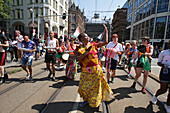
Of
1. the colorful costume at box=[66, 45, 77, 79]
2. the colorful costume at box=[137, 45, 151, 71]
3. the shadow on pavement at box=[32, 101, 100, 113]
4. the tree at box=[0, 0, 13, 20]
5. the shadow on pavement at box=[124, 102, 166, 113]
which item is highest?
the tree at box=[0, 0, 13, 20]

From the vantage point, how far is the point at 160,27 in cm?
2541

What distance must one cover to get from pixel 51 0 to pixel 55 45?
28.2m

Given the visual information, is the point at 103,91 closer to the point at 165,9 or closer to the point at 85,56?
the point at 85,56

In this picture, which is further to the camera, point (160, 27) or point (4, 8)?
point (160, 27)

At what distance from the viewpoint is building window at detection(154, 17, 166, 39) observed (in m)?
25.0

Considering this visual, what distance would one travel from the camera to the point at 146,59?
3.80 metres

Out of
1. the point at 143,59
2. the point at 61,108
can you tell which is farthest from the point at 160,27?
the point at 61,108

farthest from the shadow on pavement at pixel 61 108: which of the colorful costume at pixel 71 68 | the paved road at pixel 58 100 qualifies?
the colorful costume at pixel 71 68

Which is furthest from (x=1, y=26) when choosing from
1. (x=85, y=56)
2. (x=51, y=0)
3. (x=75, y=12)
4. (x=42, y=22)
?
(x=85, y=56)

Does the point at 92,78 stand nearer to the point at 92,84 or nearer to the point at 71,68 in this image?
the point at 92,84

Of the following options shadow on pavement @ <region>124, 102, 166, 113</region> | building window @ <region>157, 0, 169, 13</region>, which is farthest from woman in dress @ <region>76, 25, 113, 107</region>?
building window @ <region>157, 0, 169, 13</region>

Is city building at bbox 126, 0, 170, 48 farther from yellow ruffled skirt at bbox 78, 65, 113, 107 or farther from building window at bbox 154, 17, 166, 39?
yellow ruffled skirt at bbox 78, 65, 113, 107

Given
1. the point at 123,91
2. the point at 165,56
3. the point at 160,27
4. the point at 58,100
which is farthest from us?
the point at 160,27

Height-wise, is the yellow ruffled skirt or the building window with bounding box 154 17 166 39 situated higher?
the building window with bounding box 154 17 166 39
